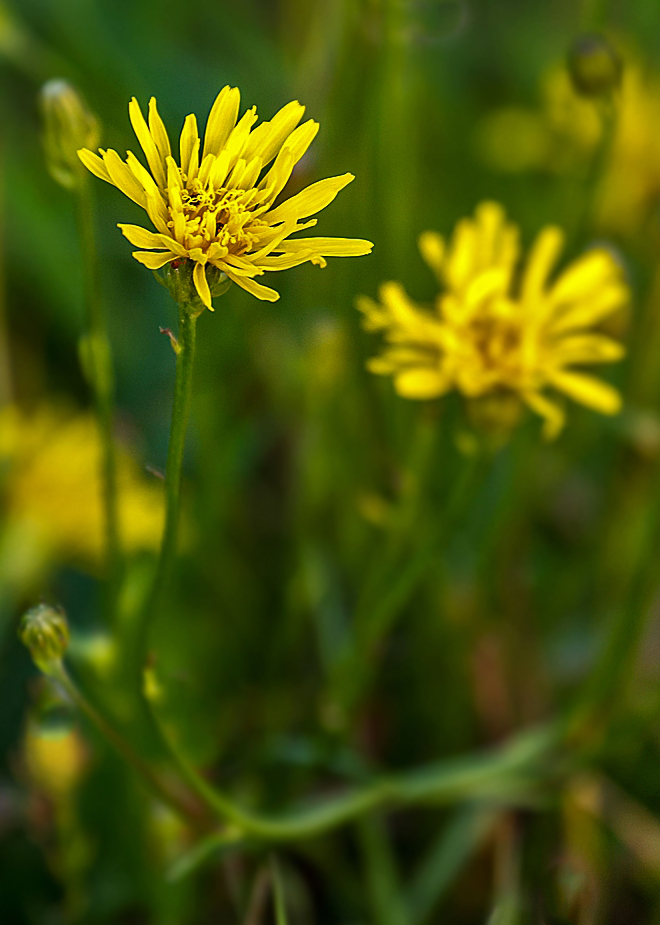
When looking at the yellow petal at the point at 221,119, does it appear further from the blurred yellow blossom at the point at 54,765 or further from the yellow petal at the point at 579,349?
the blurred yellow blossom at the point at 54,765

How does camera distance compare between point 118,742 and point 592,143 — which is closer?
point 118,742

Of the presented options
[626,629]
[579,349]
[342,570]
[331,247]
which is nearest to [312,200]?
[331,247]

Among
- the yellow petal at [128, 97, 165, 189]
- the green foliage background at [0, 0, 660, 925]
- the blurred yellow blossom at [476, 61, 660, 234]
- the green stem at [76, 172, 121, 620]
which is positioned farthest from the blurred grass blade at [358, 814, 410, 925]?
the blurred yellow blossom at [476, 61, 660, 234]

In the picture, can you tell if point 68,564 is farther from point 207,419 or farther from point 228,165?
point 228,165

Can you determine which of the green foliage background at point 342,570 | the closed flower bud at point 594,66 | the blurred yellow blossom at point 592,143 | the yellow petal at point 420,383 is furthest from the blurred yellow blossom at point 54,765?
the blurred yellow blossom at point 592,143

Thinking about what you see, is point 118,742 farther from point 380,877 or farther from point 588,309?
point 588,309

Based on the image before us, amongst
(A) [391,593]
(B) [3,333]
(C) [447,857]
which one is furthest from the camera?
(B) [3,333]

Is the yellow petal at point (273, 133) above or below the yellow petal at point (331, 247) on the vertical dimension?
above

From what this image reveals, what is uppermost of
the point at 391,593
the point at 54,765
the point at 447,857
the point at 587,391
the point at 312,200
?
the point at 312,200
